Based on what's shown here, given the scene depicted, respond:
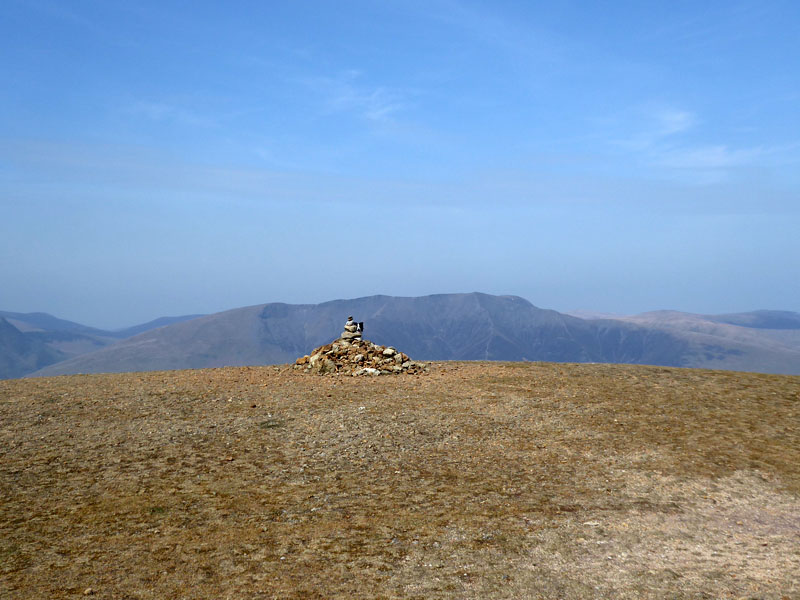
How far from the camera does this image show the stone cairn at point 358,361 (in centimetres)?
2544

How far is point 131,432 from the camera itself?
1678 centimetres

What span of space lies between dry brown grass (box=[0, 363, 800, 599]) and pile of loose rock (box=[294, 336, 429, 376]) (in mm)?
2763

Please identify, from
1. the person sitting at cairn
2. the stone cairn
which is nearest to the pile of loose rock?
the stone cairn

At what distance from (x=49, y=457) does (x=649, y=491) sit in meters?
15.2

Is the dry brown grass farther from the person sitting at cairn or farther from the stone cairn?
the person sitting at cairn

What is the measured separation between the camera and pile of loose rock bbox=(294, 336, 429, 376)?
2544cm

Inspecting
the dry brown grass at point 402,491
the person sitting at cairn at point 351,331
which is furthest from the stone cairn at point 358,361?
the dry brown grass at point 402,491

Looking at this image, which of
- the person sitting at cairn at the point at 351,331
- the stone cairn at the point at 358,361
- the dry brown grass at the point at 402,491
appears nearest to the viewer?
the dry brown grass at the point at 402,491

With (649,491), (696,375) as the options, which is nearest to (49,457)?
(649,491)

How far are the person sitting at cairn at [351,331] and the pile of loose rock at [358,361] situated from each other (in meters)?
1.07

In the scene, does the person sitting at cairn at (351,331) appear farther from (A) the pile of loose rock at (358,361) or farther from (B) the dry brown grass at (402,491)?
(B) the dry brown grass at (402,491)

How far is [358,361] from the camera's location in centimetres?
2600

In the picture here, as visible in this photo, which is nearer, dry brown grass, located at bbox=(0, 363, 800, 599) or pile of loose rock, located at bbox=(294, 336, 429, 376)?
dry brown grass, located at bbox=(0, 363, 800, 599)

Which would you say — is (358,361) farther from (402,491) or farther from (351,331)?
(402,491)
